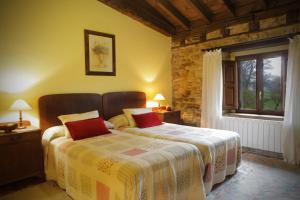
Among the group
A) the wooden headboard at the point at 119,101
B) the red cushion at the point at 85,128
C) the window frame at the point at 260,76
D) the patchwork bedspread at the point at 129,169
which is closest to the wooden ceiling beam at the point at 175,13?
the window frame at the point at 260,76

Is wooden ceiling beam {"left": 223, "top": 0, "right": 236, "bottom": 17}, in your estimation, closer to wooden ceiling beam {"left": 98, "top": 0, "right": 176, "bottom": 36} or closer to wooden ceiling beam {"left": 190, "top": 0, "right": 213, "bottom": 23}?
wooden ceiling beam {"left": 190, "top": 0, "right": 213, "bottom": 23}

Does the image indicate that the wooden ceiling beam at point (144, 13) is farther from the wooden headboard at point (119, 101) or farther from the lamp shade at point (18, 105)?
the lamp shade at point (18, 105)

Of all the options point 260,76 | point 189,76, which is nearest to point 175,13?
point 189,76

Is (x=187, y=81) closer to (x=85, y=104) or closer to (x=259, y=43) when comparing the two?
(x=259, y=43)

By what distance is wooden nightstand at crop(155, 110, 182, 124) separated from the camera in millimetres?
4610

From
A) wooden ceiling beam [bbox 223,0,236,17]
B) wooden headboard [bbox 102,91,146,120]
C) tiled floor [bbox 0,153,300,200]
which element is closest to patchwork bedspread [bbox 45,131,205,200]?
tiled floor [bbox 0,153,300,200]

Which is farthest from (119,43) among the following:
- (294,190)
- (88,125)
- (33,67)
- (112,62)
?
(294,190)

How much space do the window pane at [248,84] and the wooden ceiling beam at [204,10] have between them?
120 cm

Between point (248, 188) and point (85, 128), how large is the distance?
92.2 inches

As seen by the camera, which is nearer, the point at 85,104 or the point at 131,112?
the point at 85,104

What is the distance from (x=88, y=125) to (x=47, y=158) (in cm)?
77

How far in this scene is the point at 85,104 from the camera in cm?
382

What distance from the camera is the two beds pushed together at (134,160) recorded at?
1.96 m

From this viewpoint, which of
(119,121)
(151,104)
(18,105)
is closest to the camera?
(18,105)
